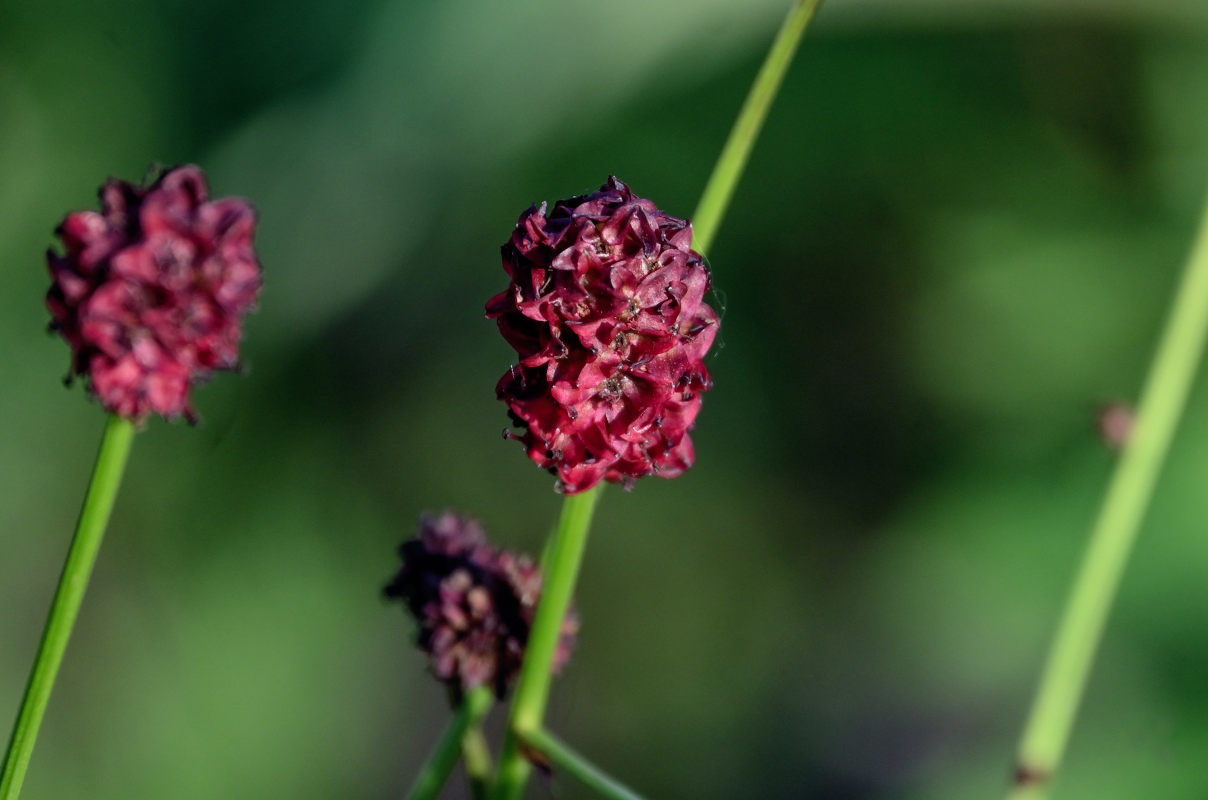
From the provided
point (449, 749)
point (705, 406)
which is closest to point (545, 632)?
point (449, 749)

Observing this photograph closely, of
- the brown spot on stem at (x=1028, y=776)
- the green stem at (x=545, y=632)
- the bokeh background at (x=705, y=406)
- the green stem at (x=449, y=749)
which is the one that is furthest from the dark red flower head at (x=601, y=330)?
the bokeh background at (x=705, y=406)

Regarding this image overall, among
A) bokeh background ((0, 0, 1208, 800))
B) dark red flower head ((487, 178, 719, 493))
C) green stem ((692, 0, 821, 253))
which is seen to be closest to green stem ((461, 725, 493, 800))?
dark red flower head ((487, 178, 719, 493))

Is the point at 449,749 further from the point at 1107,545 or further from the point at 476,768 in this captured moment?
the point at 1107,545

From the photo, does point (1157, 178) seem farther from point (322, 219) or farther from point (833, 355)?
point (322, 219)

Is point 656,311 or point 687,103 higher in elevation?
point 687,103

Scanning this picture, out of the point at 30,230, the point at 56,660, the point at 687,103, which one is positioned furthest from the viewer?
the point at 687,103

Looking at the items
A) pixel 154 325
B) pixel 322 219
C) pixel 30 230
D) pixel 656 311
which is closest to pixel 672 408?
pixel 656 311
